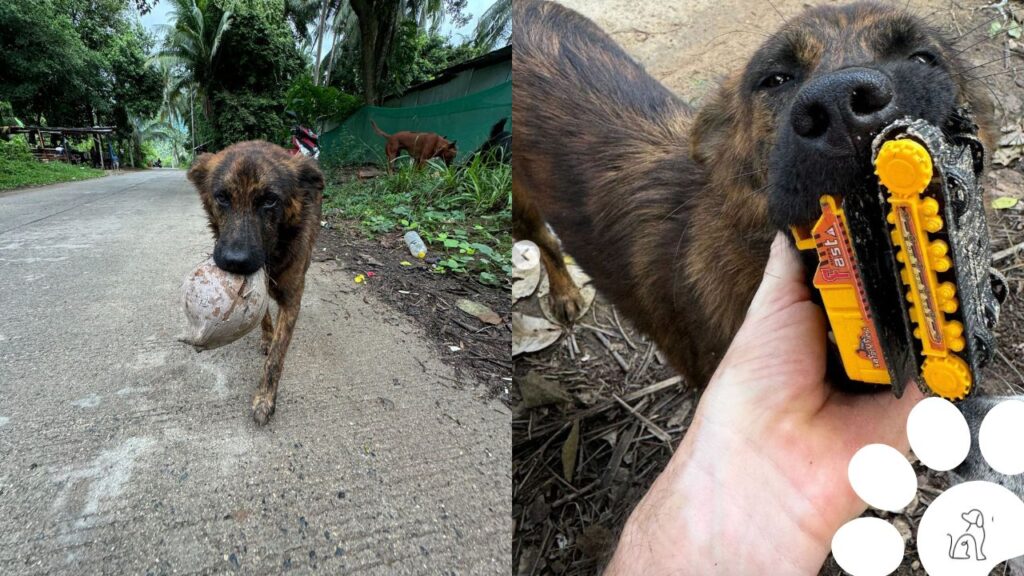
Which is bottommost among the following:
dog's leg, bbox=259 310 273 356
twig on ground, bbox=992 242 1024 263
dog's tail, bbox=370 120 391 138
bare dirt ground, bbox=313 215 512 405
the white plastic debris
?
dog's leg, bbox=259 310 273 356

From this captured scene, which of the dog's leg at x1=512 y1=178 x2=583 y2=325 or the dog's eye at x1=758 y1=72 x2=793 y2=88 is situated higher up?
the dog's eye at x1=758 y1=72 x2=793 y2=88

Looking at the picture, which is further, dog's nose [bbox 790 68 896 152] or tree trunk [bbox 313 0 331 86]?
tree trunk [bbox 313 0 331 86]

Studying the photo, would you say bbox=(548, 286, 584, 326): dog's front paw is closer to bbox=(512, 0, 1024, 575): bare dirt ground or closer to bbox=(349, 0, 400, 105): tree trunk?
bbox=(512, 0, 1024, 575): bare dirt ground

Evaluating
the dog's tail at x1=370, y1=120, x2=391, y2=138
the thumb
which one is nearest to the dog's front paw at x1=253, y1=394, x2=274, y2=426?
the dog's tail at x1=370, y1=120, x2=391, y2=138

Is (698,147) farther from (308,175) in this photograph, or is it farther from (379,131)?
(308,175)

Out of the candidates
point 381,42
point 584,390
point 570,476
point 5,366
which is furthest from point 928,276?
point 5,366

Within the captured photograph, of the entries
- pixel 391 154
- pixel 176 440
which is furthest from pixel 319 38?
pixel 176 440

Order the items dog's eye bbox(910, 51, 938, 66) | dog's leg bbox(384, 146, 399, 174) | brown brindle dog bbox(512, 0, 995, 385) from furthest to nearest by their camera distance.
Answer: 1. dog's leg bbox(384, 146, 399, 174)
2. dog's eye bbox(910, 51, 938, 66)
3. brown brindle dog bbox(512, 0, 995, 385)

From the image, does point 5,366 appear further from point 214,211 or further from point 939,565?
point 939,565
